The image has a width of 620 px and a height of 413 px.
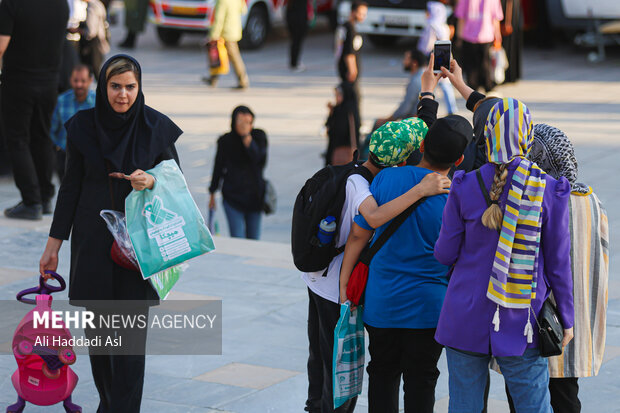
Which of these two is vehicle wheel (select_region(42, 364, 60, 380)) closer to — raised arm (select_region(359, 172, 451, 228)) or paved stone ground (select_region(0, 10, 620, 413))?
paved stone ground (select_region(0, 10, 620, 413))

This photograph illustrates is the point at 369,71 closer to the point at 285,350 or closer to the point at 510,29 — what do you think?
the point at 510,29

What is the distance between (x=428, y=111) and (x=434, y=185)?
70cm

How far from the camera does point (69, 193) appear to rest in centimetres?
450

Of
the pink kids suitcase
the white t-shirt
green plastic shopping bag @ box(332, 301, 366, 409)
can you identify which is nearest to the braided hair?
the white t-shirt

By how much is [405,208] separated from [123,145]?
4.16 feet

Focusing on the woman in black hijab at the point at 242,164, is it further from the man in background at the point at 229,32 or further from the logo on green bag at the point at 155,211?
the man in background at the point at 229,32

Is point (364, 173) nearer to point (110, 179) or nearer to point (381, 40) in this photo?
point (110, 179)

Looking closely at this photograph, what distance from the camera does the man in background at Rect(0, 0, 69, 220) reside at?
824cm

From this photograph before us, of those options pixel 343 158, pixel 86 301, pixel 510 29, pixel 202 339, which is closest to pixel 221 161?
pixel 343 158

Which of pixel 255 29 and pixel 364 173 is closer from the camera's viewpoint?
pixel 364 173

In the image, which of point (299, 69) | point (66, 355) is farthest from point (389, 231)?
point (299, 69)

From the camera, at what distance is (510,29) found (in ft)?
51.2

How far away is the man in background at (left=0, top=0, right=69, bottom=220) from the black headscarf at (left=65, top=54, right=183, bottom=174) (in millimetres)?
4086

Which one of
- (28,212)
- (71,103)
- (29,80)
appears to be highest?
(29,80)
